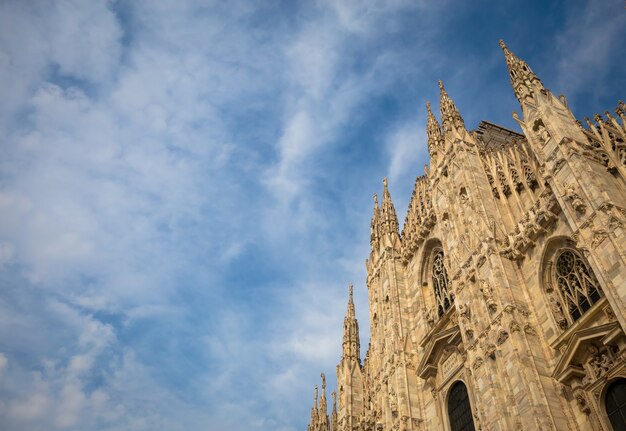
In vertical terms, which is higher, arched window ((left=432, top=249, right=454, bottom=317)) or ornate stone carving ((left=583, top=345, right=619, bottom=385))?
arched window ((left=432, top=249, right=454, bottom=317))

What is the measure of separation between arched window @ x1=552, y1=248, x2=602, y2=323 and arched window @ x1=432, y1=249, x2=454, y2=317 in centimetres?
605

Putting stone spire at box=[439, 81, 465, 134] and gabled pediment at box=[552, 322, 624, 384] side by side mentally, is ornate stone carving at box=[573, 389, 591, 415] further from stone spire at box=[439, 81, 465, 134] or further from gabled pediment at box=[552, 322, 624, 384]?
stone spire at box=[439, 81, 465, 134]

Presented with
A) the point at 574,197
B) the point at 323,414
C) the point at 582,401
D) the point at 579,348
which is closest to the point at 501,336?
the point at 579,348

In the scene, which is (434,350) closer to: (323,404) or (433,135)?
(433,135)

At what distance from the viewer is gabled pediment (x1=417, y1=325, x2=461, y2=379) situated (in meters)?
21.2

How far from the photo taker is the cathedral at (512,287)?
15.0m

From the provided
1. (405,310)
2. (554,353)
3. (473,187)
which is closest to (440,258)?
(405,310)

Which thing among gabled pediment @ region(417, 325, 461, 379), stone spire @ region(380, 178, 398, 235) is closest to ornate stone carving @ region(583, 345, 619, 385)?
gabled pediment @ region(417, 325, 461, 379)

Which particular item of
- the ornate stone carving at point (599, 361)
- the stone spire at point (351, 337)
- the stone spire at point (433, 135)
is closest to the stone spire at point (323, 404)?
the stone spire at point (351, 337)

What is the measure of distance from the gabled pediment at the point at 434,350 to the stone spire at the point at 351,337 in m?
9.93

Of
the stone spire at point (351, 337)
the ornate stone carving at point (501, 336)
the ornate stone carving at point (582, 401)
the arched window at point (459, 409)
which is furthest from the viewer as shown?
the stone spire at point (351, 337)

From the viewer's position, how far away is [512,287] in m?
18.5

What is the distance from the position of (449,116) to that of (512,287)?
426 inches

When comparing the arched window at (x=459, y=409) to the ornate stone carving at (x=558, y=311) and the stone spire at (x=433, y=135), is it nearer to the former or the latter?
the ornate stone carving at (x=558, y=311)
